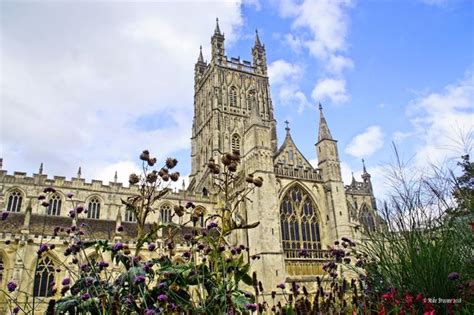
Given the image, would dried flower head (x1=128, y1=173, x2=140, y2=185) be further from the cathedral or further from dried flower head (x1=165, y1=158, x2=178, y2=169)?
the cathedral

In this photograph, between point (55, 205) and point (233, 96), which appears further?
point (233, 96)

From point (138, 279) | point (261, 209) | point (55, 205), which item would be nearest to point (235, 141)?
point (261, 209)

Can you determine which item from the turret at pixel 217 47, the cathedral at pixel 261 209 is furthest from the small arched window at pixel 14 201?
the turret at pixel 217 47

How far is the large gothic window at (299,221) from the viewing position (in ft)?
75.3

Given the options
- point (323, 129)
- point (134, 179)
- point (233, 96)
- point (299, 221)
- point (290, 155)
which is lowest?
point (134, 179)

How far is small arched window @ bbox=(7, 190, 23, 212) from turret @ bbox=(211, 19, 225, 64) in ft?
78.8

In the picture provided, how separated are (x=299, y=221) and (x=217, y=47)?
24.8 metres

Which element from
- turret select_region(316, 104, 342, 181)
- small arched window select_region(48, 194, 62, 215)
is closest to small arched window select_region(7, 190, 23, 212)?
small arched window select_region(48, 194, 62, 215)

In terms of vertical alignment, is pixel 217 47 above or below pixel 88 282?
above

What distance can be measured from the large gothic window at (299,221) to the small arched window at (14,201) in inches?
749

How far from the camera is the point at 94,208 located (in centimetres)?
2680

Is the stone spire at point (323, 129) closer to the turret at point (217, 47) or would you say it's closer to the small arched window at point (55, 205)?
the turret at point (217, 47)

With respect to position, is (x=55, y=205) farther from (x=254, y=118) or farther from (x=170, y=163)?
(x=170, y=163)

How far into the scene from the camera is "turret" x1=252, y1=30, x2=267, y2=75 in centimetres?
4206
